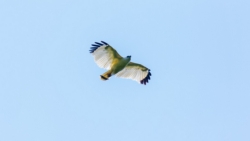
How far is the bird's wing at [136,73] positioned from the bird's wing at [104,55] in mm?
1309

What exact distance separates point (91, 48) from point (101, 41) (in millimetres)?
673

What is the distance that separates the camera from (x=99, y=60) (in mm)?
42375

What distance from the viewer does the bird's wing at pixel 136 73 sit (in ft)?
143

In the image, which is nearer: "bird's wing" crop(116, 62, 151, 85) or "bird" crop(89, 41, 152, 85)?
"bird" crop(89, 41, 152, 85)

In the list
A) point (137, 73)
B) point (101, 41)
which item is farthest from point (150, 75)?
point (101, 41)

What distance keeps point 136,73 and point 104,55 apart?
252 centimetres

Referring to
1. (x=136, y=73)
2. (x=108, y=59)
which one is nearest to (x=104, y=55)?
(x=108, y=59)

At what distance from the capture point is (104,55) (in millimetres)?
42250

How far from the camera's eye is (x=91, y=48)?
4212 cm

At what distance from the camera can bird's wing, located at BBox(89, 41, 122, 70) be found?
42.1m

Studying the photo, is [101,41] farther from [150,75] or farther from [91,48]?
[150,75]

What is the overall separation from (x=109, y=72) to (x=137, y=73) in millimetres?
2613

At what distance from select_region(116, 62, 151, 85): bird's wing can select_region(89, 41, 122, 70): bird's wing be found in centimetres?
131

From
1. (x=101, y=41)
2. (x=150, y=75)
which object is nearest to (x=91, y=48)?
(x=101, y=41)
